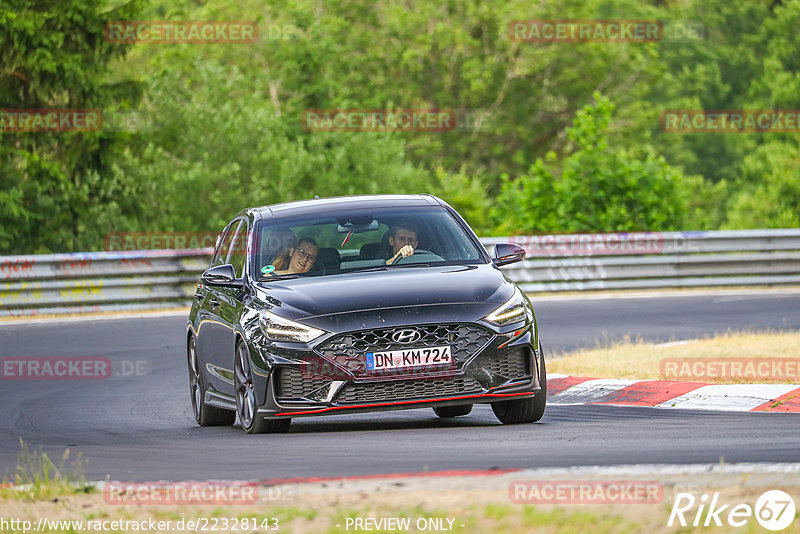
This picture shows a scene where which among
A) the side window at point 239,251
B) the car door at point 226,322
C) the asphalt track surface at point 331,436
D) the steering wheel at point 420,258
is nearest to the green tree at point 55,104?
the asphalt track surface at point 331,436

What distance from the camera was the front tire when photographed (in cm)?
952

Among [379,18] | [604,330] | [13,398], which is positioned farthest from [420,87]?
[13,398]

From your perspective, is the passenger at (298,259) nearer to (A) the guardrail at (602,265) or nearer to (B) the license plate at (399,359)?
(B) the license plate at (399,359)

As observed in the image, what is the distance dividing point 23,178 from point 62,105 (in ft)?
6.93

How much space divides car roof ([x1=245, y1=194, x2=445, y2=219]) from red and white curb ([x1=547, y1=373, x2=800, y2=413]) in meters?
2.04

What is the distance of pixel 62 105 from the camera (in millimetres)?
33469

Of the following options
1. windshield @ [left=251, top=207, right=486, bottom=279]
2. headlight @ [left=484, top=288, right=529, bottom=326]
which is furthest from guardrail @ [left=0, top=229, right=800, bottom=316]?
headlight @ [left=484, top=288, right=529, bottom=326]

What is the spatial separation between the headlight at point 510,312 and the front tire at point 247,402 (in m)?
1.46

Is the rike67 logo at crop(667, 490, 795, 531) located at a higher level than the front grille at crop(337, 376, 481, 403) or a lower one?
higher

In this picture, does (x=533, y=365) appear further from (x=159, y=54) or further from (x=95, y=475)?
(x=159, y=54)

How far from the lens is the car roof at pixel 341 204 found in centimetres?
1064

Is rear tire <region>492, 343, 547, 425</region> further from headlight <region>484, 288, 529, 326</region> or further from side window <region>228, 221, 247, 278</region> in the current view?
side window <region>228, 221, 247, 278</region>

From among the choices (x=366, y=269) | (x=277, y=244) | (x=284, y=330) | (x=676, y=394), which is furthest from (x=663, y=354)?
(x=284, y=330)

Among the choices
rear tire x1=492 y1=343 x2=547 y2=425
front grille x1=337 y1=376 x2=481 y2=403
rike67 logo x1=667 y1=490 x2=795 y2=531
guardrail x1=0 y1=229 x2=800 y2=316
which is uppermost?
rike67 logo x1=667 y1=490 x2=795 y2=531
